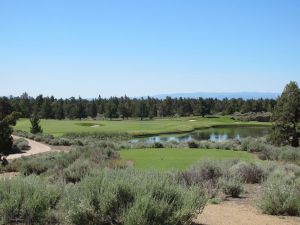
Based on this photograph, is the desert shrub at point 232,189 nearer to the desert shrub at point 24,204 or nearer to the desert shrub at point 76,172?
the desert shrub at point 76,172

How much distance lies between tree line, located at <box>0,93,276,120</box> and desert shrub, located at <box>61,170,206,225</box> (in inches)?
3746

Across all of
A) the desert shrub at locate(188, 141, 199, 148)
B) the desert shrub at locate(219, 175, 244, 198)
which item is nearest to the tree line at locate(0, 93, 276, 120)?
the desert shrub at locate(188, 141, 199, 148)

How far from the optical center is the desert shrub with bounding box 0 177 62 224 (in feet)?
24.5

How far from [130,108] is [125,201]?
357 feet

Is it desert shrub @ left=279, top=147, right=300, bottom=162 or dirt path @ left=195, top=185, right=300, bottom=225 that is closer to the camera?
dirt path @ left=195, top=185, right=300, bottom=225

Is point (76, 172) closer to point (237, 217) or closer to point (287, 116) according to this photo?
point (237, 217)

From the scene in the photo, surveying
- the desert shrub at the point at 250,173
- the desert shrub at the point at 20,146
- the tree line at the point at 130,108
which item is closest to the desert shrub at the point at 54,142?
the desert shrub at the point at 20,146

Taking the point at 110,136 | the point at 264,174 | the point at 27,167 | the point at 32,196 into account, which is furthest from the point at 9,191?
the point at 110,136

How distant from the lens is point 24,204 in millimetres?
7543

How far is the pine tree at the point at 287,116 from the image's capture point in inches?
1328

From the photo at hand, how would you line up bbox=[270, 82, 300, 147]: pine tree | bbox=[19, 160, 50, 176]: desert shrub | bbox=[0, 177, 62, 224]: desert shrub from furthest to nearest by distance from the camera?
bbox=[270, 82, 300, 147]: pine tree < bbox=[19, 160, 50, 176]: desert shrub < bbox=[0, 177, 62, 224]: desert shrub

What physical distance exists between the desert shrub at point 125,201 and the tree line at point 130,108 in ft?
312

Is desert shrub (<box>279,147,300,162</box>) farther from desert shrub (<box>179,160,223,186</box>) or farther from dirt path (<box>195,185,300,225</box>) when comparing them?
dirt path (<box>195,185,300,225</box>)

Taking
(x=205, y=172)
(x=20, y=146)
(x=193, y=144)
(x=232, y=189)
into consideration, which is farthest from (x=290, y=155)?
(x=20, y=146)
